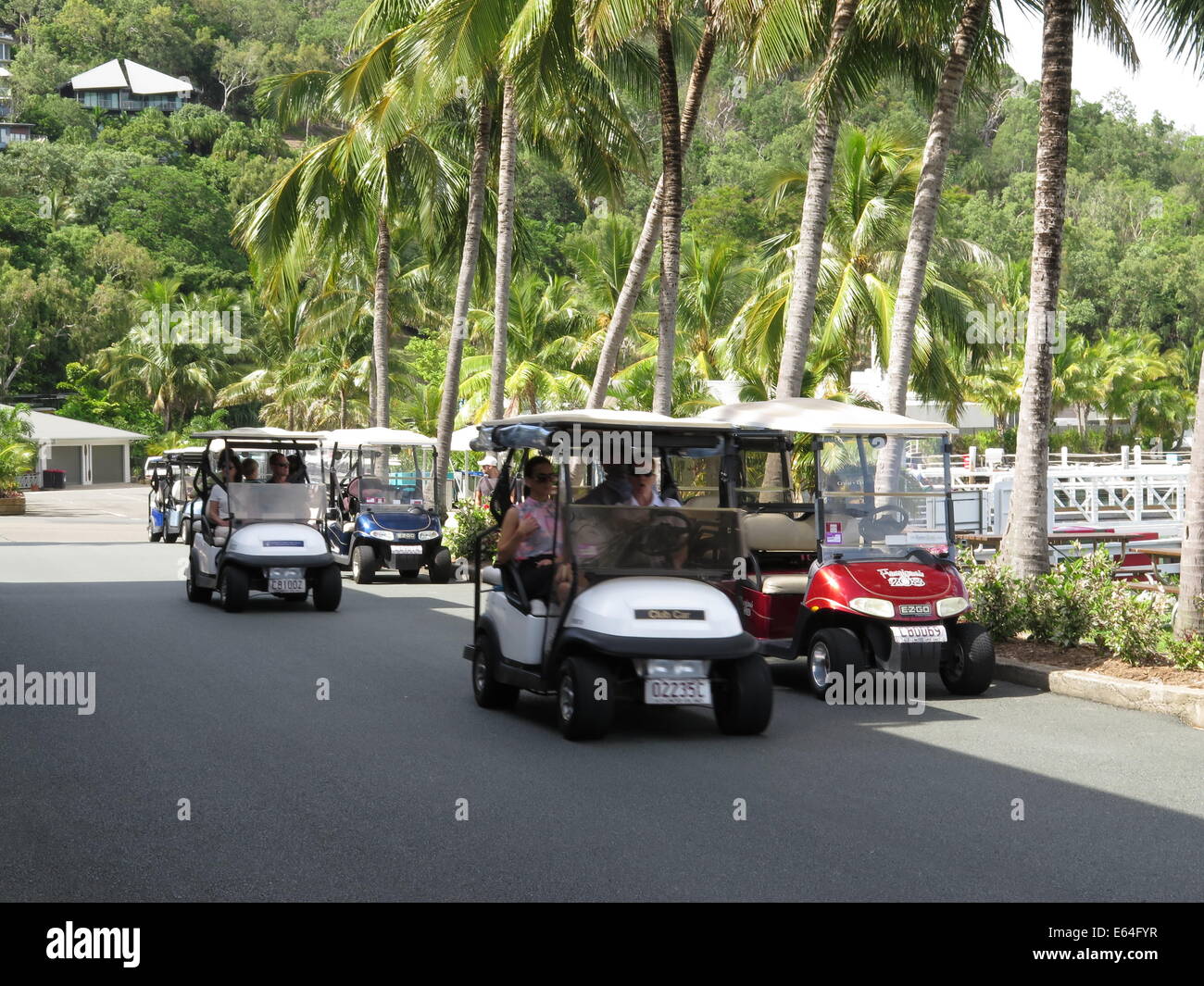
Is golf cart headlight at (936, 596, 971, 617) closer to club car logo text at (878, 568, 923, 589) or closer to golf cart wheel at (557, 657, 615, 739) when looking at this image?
club car logo text at (878, 568, 923, 589)

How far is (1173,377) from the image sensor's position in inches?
2761

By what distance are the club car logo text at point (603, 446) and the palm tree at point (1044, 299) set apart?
13.6 feet

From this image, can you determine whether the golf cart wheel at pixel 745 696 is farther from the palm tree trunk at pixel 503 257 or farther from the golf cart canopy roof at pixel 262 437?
the palm tree trunk at pixel 503 257

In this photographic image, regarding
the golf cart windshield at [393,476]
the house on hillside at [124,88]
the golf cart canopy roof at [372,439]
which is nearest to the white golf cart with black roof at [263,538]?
the golf cart canopy roof at [372,439]

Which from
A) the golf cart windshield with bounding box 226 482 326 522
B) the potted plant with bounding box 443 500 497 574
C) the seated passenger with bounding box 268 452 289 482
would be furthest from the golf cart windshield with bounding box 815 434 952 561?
the potted plant with bounding box 443 500 497 574

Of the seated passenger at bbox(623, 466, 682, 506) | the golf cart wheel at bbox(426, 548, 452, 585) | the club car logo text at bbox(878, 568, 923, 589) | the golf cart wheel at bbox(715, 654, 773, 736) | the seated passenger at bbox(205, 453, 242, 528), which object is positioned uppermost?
the seated passenger at bbox(623, 466, 682, 506)

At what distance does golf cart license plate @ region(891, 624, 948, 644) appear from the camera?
35.0ft

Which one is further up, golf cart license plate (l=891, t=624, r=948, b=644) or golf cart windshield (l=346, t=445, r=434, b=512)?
golf cart windshield (l=346, t=445, r=434, b=512)


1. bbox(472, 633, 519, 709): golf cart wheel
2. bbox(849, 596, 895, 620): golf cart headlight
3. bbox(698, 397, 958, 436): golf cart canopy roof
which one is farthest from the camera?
bbox(698, 397, 958, 436): golf cart canopy roof

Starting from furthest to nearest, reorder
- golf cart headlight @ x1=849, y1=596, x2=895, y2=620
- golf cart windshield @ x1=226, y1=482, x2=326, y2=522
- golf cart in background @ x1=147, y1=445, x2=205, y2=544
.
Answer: golf cart in background @ x1=147, y1=445, x2=205, y2=544, golf cart windshield @ x1=226, y1=482, x2=326, y2=522, golf cart headlight @ x1=849, y1=596, x2=895, y2=620

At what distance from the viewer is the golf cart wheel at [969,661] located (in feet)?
35.9

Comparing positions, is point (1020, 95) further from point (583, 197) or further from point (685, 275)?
point (583, 197)

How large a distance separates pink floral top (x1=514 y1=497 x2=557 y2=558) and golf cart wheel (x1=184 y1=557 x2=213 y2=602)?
871 centimetres

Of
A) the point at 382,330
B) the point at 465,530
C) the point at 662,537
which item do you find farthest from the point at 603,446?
the point at 382,330
